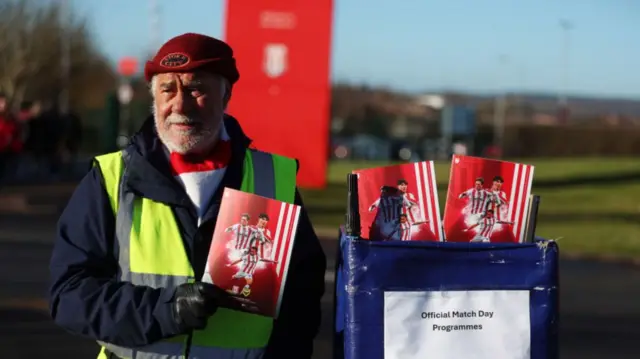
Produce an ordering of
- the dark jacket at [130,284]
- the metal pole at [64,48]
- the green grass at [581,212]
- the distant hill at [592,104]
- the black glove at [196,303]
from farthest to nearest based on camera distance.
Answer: the distant hill at [592,104] < the metal pole at [64,48] < the green grass at [581,212] < the dark jacket at [130,284] < the black glove at [196,303]

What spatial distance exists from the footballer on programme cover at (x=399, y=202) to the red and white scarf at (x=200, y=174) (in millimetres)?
404

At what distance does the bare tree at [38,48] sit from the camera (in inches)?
2746

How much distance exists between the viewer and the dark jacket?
10.6 feet

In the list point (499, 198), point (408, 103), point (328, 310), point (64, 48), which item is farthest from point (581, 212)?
point (408, 103)

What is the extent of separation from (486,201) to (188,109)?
84 cm

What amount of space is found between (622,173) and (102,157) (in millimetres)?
39006

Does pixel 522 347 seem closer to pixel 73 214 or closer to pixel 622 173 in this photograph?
pixel 73 214

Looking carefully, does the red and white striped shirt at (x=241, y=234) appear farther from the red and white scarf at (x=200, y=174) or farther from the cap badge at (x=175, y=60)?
the cap badge at (x=175, y=60)

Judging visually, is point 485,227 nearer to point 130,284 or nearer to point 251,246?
point 251,246

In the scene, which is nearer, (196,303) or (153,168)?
(196,303)

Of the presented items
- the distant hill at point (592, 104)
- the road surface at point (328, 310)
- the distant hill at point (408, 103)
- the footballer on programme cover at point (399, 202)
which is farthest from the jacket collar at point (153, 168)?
the distant hill at point (592, 104)

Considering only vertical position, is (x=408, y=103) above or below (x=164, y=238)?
above

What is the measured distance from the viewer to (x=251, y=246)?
10.5 feet

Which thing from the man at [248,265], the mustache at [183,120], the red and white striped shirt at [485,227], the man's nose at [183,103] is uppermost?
the man's nose at [183,103]
